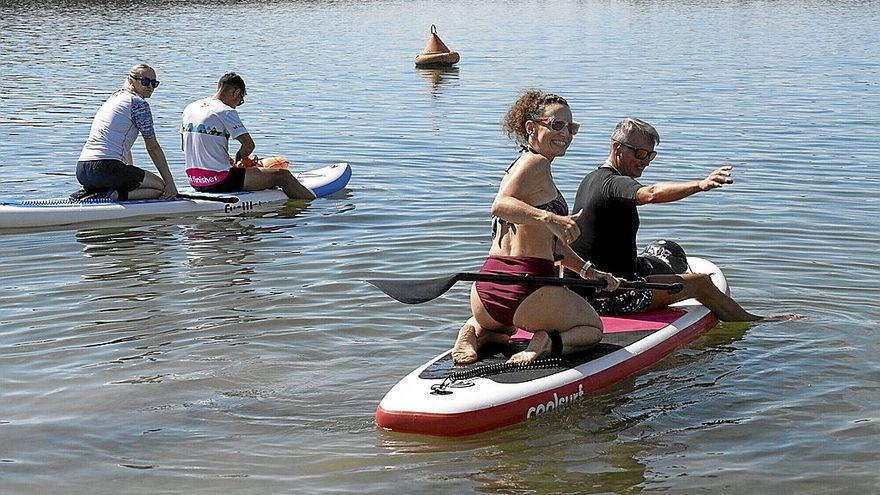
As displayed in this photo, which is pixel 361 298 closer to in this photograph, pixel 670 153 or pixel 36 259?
pixel 36 259

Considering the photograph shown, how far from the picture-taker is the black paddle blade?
22.5 feet

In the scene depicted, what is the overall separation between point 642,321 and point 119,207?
20.2 ft

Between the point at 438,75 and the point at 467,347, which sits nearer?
the point at 467,347

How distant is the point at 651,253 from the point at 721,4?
56.8m

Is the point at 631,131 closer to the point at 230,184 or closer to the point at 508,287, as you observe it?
the point at 508,287

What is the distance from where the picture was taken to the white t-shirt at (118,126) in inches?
469

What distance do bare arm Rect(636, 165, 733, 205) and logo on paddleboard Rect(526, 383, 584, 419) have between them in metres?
1.19

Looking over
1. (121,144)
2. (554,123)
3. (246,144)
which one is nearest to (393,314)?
(554,123)

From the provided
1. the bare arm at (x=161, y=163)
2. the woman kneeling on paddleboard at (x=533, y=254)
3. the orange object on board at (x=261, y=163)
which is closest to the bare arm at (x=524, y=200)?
the woman kneeling on paddleboard at (x=533, y=254)

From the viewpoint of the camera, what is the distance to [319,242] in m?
11.4

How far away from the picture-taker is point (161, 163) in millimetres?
12164

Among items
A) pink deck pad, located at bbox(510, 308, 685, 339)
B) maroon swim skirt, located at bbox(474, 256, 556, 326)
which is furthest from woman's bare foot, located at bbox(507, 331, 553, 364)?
pink deck pad, located at bbox(510, 308, 685, 339)

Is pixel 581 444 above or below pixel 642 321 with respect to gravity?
below

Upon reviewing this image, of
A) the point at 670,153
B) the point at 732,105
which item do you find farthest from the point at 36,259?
the point at 732,105
